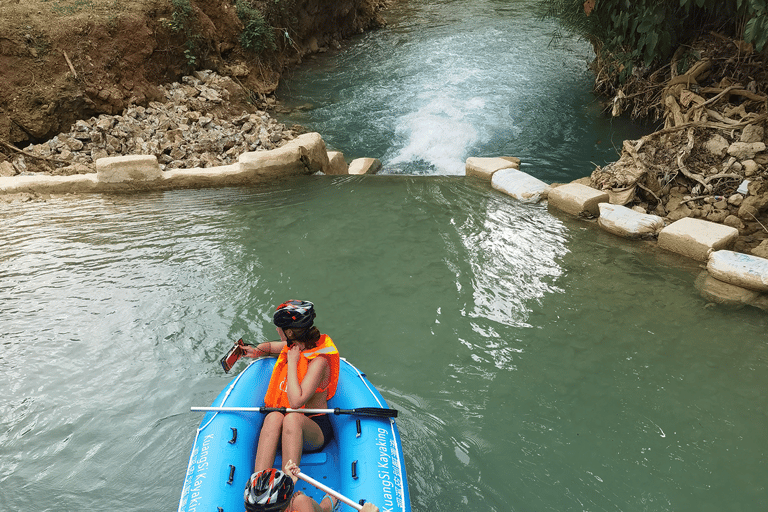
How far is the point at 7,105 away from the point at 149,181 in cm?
242

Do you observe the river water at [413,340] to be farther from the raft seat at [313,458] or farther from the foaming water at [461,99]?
the foaming water at [461,99]

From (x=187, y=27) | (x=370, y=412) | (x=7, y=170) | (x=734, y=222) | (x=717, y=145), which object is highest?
(x=187, y=27)

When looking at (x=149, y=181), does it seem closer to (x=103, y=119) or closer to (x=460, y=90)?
(x=103, y=119)

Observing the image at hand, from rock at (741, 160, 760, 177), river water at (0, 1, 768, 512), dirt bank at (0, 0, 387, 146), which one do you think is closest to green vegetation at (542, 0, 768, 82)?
rock at (741, 160, 760, 177)

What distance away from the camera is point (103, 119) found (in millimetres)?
7738

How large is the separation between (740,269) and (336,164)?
516 centimetres

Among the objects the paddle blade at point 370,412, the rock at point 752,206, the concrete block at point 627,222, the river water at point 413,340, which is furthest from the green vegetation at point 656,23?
the paddle blade at point 370,412

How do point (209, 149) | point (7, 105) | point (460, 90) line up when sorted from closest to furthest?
point (7, 105) → point (209, 149) → point (460, 90)

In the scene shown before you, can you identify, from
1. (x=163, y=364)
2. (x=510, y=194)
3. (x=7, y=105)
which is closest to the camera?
(x=163, y=364)

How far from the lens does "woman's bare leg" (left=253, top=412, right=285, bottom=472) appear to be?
274cm

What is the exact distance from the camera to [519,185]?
6.47m

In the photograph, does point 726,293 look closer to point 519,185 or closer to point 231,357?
point 519,185

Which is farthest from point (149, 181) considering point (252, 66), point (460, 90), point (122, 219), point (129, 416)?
point (460, 90)

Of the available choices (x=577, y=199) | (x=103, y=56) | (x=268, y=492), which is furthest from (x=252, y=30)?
(x=268, y=492)
